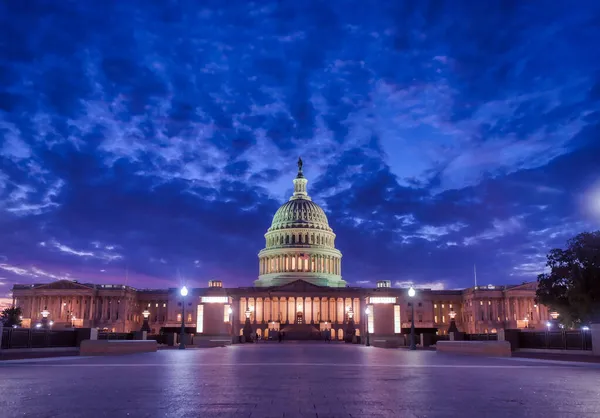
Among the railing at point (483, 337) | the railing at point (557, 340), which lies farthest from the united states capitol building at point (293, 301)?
the railing at point (557, 340)

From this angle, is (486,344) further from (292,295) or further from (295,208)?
(295,208)

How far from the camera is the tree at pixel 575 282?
6744 cm

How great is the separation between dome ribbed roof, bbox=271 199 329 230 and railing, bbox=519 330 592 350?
135 m

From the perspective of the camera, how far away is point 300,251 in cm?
17688

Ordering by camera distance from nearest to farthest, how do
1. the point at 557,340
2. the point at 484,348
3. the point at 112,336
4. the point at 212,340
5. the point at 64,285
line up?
the point at 484,348 < the point at 557,340 < the point at 112,336 < the point at 212,340 < the point at 64,285

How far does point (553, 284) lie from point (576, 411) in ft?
233

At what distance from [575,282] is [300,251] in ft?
371

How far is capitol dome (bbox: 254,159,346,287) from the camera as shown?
17600 cm

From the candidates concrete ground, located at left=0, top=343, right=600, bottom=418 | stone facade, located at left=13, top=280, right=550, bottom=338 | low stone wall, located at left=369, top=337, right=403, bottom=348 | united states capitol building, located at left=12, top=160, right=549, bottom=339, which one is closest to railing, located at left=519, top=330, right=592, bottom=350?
low stone wall, located at left=369, top=337, right=403, bottom=348

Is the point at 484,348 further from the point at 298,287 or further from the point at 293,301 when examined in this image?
the point at 293,301

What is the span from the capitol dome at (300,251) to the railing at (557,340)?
415ft

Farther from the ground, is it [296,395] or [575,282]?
[575,282]

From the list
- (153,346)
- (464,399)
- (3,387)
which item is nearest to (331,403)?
(464,399)

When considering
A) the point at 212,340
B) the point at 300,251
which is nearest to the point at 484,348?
the point at 212,340
